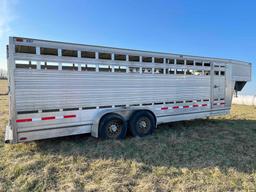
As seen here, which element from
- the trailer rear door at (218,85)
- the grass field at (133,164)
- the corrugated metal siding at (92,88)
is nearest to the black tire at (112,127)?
the grass field at (133,164)

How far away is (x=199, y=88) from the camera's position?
6.96 meters

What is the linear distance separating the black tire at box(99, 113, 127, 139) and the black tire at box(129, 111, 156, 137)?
0.24 metres

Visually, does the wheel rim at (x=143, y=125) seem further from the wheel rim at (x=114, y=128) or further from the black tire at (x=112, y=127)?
the wheel rim at (x=114, y=128)

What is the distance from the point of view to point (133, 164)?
4.05m

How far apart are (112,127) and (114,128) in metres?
0.07

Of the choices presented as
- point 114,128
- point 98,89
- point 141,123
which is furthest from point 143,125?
point 98,89

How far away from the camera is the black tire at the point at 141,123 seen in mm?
5660

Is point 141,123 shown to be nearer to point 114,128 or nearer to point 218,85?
point 114,128

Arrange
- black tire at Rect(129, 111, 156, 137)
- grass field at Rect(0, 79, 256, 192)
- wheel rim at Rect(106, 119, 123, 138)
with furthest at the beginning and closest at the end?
black tire at Rect(129, 111, 156, 137), wheel rim at Rect(106, 119, 123, 138), grass field at Rect(0, 79, 256, 192)

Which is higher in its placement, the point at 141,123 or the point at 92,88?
the point at 92,88

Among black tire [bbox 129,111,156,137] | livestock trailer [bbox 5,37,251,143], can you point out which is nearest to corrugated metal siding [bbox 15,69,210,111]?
livestock trailer [bbox 5,37,251,143]

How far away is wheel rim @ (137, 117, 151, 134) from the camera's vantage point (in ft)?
19.1

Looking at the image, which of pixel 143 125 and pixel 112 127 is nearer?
pixel 112 127

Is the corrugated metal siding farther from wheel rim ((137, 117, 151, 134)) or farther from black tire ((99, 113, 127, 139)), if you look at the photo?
wheel rim ((137, 117, 151, 134))
